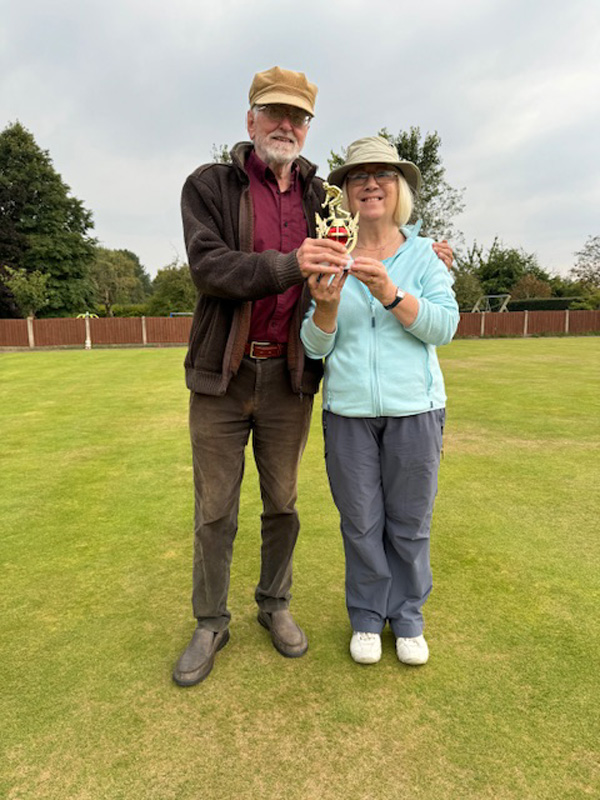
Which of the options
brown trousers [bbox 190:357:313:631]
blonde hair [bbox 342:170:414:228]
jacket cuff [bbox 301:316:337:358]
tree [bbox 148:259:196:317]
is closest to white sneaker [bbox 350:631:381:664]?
brown trousers [bbox 190:357:313:631]

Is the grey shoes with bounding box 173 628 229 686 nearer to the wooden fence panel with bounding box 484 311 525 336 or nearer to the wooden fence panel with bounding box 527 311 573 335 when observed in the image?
the wooden fence panel with bounding box 484 311 525 336

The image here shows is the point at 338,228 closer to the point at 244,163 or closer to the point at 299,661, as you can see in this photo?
the point at 244,163

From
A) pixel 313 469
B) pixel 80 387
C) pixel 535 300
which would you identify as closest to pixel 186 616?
pixel 313 469

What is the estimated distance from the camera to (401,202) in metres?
2.49

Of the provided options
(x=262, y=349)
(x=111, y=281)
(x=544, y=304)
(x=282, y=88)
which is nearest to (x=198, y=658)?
(x=262, y=349)

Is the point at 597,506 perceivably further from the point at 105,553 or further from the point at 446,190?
the point at 446,190

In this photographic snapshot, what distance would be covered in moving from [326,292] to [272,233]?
490 millimetres

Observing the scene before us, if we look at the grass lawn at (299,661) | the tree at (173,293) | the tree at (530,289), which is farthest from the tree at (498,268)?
the grass lawn at (299,661)

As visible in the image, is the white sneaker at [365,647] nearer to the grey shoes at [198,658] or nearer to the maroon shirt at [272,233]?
the grey shoes at [198,658]

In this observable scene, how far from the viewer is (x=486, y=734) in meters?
2.10

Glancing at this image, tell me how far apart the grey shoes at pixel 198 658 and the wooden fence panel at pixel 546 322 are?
105 feet

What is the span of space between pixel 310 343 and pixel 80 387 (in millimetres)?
10100

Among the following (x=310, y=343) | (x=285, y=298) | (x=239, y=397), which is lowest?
(x=239, y=397)

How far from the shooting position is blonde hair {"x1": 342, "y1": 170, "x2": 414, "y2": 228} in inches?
98.0
